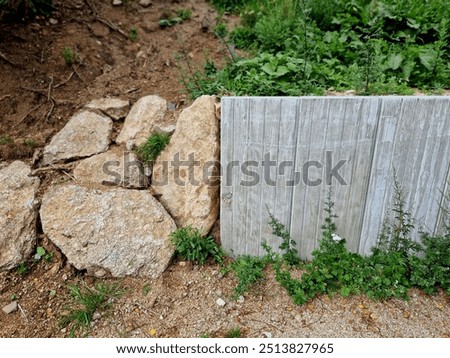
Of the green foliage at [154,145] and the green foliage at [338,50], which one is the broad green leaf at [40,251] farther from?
the green foliage at [338,50]

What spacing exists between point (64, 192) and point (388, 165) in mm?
2905

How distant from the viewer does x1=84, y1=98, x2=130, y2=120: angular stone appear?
406 cm

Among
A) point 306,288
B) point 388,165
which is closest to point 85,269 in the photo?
point 306,288

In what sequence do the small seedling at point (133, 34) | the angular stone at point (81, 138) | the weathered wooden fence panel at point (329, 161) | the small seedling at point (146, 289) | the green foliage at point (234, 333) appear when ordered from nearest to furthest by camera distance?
the green foliage at point (234, 333) < the weathered wooden fence panel at point (329, 161) < the small seedling at point (146, 289) < the angular stone at point (81, 138) < the small seedling at point (133, 34)

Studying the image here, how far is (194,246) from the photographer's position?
3.17 meters

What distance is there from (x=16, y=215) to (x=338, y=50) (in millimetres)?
3625

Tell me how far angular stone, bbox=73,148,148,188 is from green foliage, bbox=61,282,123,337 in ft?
3.18

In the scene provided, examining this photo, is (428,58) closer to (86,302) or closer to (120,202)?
(120,202)

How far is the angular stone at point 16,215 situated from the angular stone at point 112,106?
40.2 inches

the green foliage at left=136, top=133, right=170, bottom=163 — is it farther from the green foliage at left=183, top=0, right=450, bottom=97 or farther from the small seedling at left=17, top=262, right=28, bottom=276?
the small seedling at left=17, top=262, right=28, bottom=276

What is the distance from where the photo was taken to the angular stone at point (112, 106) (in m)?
4.06

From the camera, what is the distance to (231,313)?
→ 2885mm

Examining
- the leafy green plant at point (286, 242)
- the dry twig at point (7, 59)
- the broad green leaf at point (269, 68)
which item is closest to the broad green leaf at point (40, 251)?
the leafy green plant at point (286, 242)
